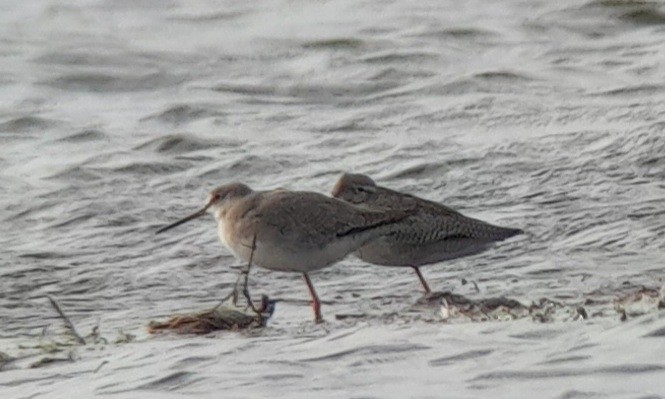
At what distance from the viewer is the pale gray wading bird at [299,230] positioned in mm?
8367

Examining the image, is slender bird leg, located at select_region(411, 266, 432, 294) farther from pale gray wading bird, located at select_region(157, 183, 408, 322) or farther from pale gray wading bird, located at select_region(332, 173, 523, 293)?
pale gray wading bird, located at select_region(157, 183, 408, 322)

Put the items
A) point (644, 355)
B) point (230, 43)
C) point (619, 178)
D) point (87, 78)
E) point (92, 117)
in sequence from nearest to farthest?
point (644, 355)
point (619, 178)
point (92, 117)
point (87, 78)
point (230, 43)

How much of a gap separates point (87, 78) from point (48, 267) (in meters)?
6.03

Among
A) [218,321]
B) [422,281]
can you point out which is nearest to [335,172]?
[422,281]

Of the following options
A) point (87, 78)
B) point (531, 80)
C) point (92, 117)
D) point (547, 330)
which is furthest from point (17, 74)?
point (547, 330)

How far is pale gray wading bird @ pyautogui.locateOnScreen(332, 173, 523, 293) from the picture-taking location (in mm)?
8820

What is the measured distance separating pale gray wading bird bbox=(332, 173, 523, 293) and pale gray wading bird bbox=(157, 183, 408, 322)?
6.7 inches

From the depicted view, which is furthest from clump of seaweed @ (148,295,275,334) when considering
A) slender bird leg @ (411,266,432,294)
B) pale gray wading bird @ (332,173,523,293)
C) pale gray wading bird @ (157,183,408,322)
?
slender bird leg @ (411,266,432,294)

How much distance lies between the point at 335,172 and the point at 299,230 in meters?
4.20

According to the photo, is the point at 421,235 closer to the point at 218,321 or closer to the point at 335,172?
the point at 218,321

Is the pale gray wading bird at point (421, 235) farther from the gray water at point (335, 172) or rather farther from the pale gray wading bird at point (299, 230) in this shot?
the gray water at point (335, 172)

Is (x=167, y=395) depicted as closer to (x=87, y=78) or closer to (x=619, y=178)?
(x=619, y=178)

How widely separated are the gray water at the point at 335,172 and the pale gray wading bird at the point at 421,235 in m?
0.28

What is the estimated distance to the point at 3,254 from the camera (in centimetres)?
1095
